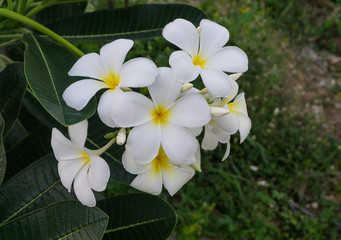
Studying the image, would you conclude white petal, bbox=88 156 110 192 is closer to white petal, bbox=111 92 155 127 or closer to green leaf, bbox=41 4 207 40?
white petal, bbox=111 92 155 127

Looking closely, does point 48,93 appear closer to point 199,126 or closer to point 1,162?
point 1,162

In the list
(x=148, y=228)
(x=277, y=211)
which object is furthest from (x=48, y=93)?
(x=277, y=211)

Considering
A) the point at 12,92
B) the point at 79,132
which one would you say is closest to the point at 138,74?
the point at 79,132

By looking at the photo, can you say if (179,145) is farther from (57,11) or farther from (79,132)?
(57,11)

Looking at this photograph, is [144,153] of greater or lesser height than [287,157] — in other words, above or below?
above

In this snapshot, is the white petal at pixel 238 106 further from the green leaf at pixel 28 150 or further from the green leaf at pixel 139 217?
the green leaf at pixel 28 150

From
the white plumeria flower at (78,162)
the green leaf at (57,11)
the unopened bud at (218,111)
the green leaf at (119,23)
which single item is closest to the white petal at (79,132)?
the white plumeria flower at (78,162)

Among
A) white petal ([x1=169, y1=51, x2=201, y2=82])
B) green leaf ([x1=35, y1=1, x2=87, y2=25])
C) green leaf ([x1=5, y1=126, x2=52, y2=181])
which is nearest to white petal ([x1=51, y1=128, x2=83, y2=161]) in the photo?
white petal ([x1=169, y1=51, x2=201, y2=82])

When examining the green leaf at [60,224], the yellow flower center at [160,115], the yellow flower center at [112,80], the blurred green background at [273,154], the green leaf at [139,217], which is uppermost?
the yellow flower center at [112,80]
